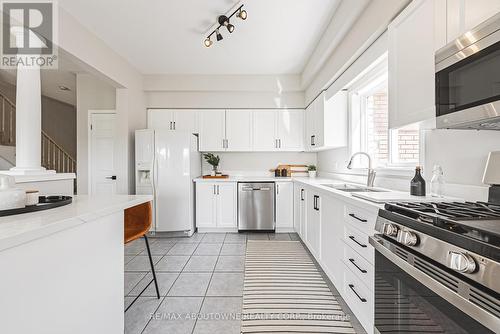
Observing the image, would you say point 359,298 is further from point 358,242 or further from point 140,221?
point 140,221

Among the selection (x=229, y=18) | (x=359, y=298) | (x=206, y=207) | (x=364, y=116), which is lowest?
(x=359, y=298)

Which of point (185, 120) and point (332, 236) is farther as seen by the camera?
point (185, 120)

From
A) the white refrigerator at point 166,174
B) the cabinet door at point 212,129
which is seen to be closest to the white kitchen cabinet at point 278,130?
the cabinet door at point 212,129

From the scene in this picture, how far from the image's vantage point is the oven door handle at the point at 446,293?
652 millimetres

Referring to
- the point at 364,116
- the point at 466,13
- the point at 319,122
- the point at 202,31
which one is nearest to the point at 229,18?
the point at 202,31

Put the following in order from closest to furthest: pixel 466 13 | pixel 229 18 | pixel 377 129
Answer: pixel 466 13
pixel 229 18
pixel 377 129

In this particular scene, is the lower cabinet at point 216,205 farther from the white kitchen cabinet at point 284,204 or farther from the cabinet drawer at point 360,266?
the cabinet drawer at point 360,266

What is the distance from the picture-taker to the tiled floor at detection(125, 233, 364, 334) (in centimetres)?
181

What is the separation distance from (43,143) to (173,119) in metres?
3.11

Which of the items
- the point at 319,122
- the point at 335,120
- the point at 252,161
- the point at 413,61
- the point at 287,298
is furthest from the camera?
the point at 252,161

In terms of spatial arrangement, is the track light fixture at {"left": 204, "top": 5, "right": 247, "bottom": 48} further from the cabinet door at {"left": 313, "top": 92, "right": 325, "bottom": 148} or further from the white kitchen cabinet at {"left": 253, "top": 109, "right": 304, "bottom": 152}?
the white kitchen cabinet at {"left": 253, "top": 109, "right": 304, "bottom": 152}

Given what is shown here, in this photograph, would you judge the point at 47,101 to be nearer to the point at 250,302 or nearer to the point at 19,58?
the point at 19,58

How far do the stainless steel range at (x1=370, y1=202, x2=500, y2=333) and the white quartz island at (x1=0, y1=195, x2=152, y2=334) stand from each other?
4.49 feet

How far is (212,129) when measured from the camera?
4516mm
